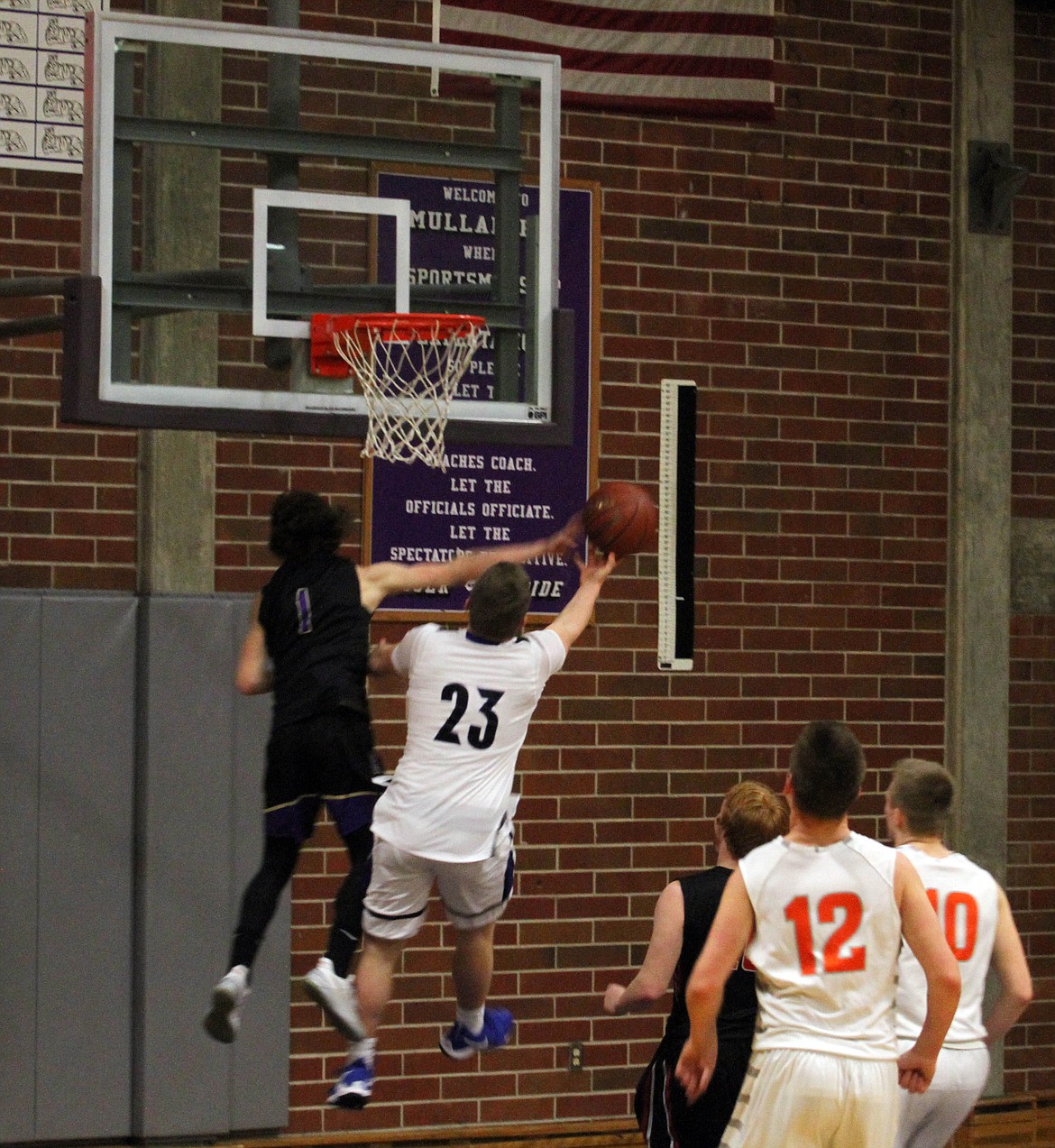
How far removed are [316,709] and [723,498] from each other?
343 cm

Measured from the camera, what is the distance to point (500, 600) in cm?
563

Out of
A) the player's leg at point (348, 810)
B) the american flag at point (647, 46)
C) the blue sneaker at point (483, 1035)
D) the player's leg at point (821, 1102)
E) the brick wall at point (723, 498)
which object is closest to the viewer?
the player's leg at point (821, 1102)

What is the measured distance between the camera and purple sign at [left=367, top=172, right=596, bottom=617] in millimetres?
8109

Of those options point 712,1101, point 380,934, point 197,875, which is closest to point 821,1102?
point 712,1101

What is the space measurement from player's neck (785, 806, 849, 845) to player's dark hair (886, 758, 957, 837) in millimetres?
653

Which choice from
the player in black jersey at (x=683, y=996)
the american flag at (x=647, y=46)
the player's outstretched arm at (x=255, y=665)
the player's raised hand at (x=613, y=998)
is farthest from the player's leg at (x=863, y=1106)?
the american flag at (x=647, y=46)

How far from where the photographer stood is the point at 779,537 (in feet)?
28.5

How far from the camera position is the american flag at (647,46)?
829 cm

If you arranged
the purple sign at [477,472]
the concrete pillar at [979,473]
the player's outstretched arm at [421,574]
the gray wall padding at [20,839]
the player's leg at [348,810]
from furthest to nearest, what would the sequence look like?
the concrete pillar at [979,473]
the purple sign at [477,472]
the gray wall padding at [20,839]
the player's outstretched arm at [421,574]
the player's leg at [348,810]

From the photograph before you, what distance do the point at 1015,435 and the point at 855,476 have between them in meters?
0.90

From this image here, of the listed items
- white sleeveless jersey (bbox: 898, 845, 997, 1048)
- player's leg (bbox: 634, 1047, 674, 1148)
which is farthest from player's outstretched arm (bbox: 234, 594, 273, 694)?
white sleeveless jersey (bbox: 898, 845, 997, 1048)

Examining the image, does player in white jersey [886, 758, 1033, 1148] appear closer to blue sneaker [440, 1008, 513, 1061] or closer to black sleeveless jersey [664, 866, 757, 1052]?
black sleeveless jersey [664, 866, 757, 1052]

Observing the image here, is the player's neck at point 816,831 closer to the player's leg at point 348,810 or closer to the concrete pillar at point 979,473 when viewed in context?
the player's leg at point 348,810

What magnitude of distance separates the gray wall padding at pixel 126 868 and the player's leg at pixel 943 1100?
3.29 m
